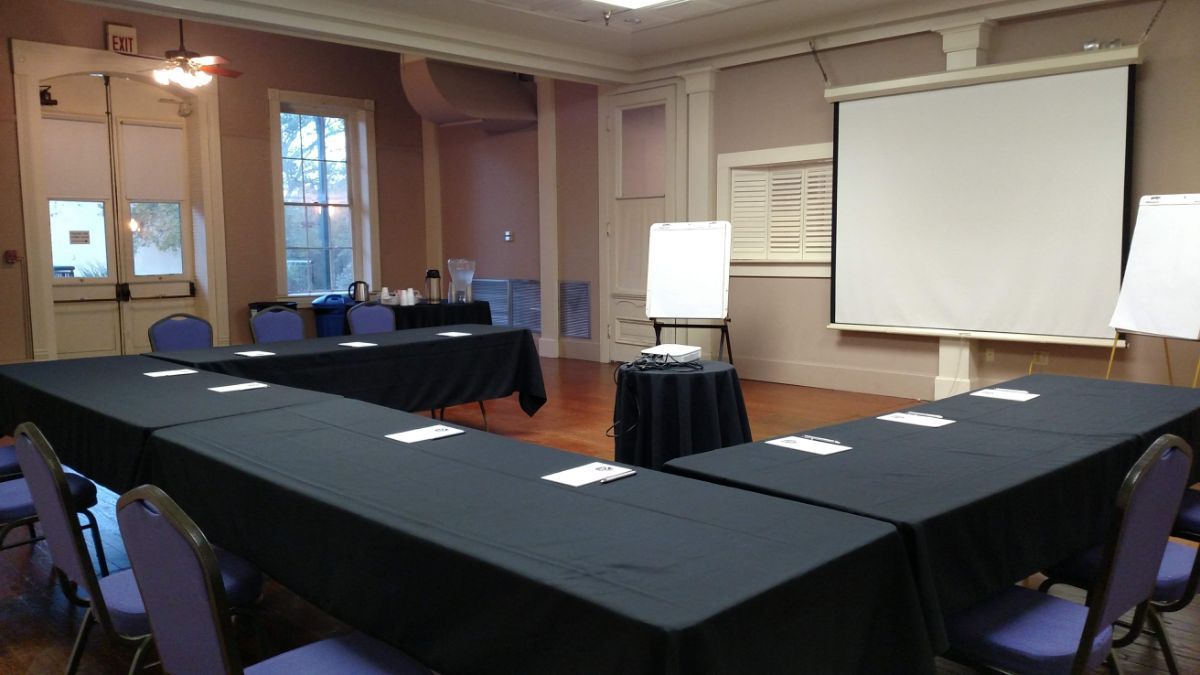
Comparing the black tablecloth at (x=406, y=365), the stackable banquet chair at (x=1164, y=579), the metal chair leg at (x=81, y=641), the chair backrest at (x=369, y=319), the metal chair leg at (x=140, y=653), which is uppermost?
the chair backrest at (x=369, y=319)

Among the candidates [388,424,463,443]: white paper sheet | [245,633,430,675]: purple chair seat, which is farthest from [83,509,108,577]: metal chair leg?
[245,633,430,675]: purple chair seat

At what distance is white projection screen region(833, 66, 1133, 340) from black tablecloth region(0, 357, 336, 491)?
482 centimetres

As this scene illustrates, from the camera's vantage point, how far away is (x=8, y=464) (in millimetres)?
3348

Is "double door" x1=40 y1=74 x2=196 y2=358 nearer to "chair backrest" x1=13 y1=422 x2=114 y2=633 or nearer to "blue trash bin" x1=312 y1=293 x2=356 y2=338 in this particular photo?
"blue trash bin" x1=312 y1=293 x2=356 y2=338

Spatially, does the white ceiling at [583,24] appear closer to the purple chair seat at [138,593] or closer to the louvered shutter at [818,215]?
the louvered shutter at [818,215]

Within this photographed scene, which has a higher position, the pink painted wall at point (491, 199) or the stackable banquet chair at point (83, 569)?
the pink painted wall at point (491, 199)

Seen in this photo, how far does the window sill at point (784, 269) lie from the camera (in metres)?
7.14

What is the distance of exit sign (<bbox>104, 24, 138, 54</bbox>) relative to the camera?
7.64 m

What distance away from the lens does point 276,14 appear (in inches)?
230

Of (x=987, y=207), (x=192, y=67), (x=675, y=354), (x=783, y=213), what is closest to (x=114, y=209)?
(x=192, y=67)

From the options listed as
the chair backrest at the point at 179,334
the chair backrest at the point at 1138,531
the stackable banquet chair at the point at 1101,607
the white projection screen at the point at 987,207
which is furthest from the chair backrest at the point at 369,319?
the chair backrest at the point at 1138,531

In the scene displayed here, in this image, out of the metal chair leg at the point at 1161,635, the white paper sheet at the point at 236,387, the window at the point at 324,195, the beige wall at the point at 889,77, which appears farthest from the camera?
the window at the point at 324,195

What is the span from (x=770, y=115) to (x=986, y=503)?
19.8ft

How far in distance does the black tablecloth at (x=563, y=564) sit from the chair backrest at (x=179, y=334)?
10.9 ft
